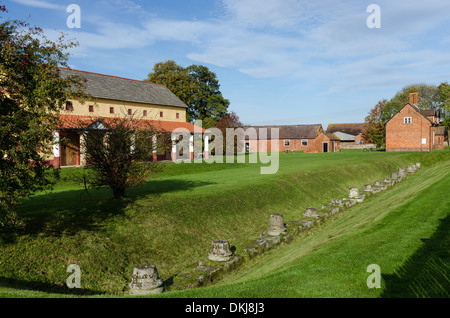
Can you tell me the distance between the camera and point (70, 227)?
11484 mm

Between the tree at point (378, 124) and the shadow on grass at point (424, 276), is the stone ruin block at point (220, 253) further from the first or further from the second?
the tree at point (378, 124)

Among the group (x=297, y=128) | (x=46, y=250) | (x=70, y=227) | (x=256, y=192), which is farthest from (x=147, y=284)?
(x=297, y=128)

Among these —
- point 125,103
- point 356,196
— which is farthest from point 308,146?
point 356,196

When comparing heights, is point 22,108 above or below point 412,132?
below

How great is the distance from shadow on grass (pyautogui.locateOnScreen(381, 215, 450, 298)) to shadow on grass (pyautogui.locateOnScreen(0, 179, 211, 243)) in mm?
9713

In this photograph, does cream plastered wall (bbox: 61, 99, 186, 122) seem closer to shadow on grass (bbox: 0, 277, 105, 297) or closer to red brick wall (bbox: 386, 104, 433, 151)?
shadow on grass (bbox: 0, 277, 105, 297)

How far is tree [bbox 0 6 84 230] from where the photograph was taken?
27.9ft

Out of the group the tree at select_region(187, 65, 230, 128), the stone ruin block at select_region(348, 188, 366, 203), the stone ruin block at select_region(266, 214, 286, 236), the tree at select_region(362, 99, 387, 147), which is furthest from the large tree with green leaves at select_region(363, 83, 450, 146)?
the stone ruin block at select_region(266, 214, 286, 236)

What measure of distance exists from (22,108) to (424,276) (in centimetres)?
1012

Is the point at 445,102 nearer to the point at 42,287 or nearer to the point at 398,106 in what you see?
the point at 398,106

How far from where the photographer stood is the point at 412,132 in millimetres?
57750
